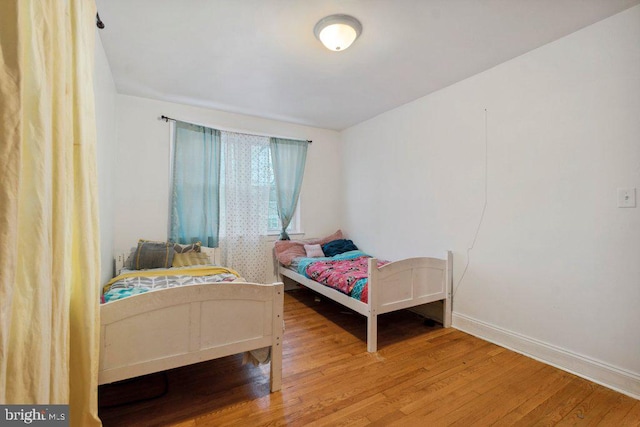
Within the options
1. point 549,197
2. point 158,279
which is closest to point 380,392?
point 549,197

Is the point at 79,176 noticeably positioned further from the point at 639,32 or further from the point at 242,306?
the point at 639,32

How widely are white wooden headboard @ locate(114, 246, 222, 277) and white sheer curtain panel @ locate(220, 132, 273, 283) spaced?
0.21 metres

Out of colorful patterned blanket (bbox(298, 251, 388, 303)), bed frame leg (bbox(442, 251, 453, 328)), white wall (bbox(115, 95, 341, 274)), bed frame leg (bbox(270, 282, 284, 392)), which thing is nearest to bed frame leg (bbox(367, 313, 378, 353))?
colorful patterned blanket (bbox(298, 251, 388, 303))

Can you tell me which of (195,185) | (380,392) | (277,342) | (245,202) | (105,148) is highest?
(105,148)

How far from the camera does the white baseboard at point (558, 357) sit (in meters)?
1.78

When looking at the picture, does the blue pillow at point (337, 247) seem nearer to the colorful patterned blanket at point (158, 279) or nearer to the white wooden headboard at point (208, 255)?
the white wooden headboard at point (208, 255)

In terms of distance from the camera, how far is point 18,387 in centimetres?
78

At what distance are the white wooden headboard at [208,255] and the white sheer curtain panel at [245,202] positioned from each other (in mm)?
212

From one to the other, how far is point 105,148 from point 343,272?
240 cm

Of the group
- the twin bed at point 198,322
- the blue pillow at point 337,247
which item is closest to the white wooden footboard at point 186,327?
the twin bed at point 198,322

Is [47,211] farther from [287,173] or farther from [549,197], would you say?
[287,173]

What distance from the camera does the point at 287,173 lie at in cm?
402

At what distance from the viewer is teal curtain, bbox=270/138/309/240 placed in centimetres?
393

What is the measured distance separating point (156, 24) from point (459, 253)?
3079 mm
